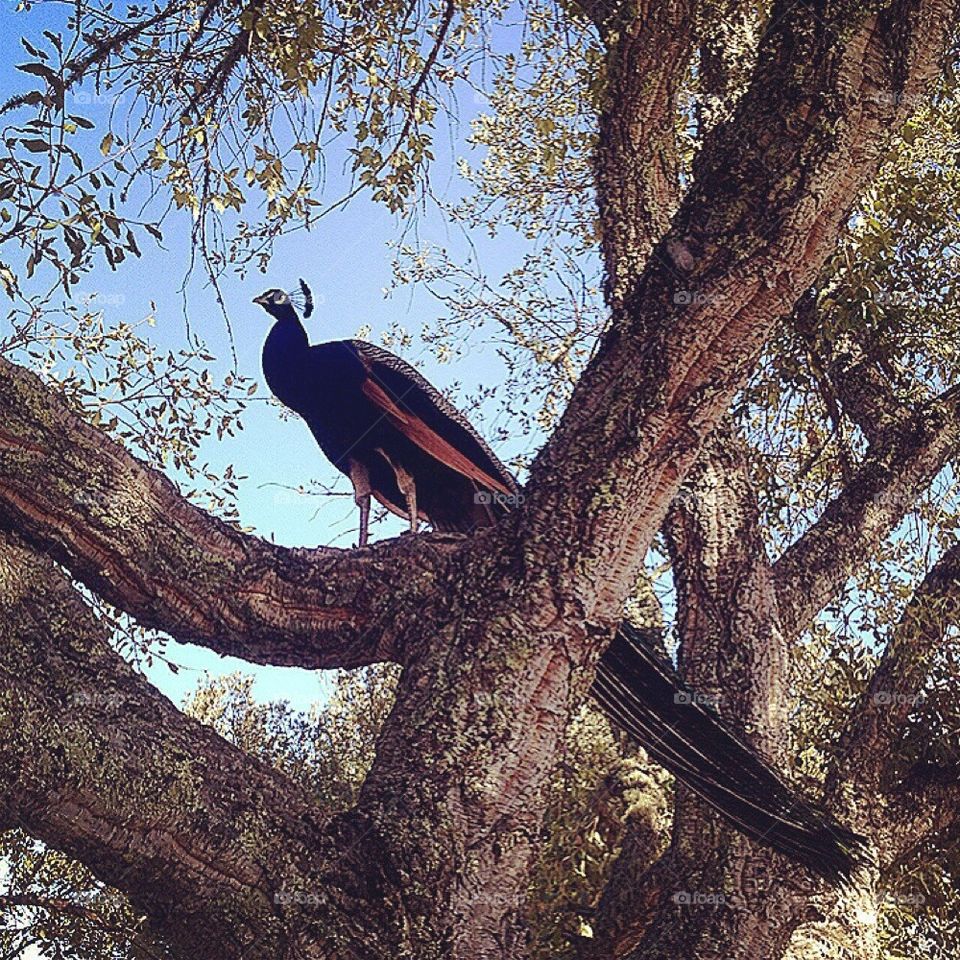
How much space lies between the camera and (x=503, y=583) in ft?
9.66

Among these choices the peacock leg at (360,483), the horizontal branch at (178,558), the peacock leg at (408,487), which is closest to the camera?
the horizontal branch at (178,558)

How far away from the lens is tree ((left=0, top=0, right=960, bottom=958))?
249 centimetres

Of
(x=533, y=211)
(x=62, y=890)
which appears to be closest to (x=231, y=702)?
(x=62, y=890)

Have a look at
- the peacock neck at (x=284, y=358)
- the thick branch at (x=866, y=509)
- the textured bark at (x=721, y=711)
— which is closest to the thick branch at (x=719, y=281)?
the textured bark at (x=721, y=711)

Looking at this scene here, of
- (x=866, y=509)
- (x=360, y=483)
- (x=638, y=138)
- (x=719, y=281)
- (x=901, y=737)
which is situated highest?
(x=638, y=138)

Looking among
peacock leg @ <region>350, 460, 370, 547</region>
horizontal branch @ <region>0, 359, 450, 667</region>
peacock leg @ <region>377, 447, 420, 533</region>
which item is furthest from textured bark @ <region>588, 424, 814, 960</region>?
horizontal branch @ <region>0, 359, 450, 667</region>

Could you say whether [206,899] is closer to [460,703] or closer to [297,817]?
[297,817]

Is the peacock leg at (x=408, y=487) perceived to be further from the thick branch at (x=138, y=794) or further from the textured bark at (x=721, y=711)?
the thick branch at (x=138, y=794)

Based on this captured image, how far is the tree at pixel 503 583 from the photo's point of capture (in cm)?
249

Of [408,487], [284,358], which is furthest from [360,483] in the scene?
[284,358]

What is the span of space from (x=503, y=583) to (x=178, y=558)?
88cm

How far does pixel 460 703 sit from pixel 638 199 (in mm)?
3014

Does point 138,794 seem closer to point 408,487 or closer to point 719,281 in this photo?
point 719,281

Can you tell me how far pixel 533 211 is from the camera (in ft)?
25.8
